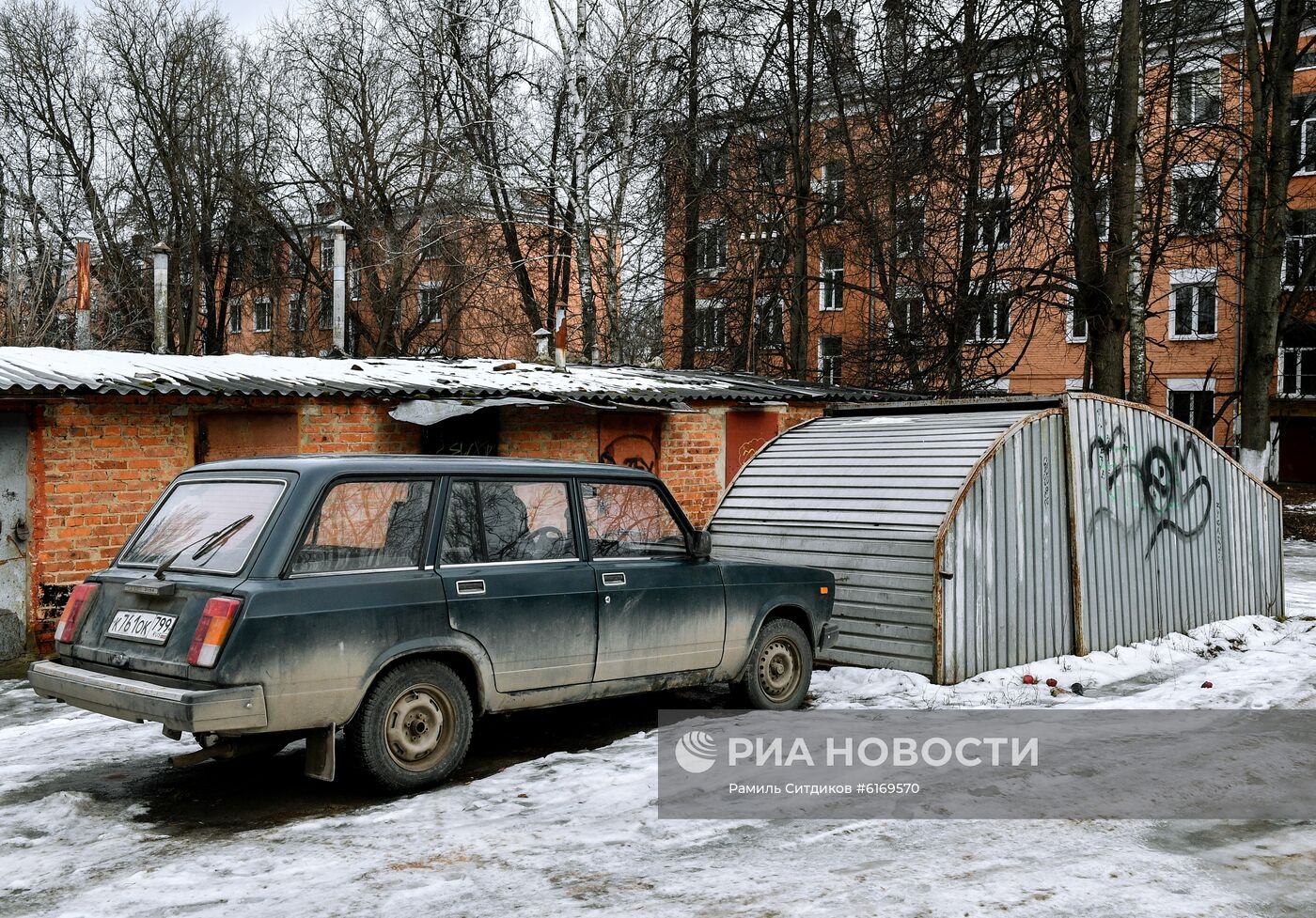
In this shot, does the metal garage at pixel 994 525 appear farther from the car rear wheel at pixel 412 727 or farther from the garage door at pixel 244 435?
the garage door at pixel 244 435

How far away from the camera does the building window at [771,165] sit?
76.8 ft

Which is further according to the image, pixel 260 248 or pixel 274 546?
pixel 260 248

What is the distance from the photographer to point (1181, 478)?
11.2 m

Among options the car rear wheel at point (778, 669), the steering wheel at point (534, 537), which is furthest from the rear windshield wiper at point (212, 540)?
the car rear wheel at point (778, 669)

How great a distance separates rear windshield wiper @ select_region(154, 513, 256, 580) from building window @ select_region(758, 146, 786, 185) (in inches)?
738

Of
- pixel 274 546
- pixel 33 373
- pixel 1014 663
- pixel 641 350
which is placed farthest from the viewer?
pixel 641 350

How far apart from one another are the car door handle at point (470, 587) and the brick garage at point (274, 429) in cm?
535

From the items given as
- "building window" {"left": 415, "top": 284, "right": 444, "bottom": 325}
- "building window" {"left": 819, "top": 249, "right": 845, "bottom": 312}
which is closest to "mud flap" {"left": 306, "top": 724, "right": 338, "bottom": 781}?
"building window" {"left": 415, "top": 284, "right": 444, "bottom": 325}

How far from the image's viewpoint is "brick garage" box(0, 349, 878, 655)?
10.1 m

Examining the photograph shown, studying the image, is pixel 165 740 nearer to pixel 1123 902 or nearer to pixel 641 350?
pixel 1123 902

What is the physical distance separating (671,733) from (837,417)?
5382 mm

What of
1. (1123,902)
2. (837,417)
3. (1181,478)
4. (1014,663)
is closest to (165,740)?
(1123,902)

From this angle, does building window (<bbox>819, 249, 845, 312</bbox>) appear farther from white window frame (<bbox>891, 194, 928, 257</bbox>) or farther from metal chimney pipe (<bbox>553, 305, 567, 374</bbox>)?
metal chimney pipe (<bbox>553, 305, 567, 374</bbox>)

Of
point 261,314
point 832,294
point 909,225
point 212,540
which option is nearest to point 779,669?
point 212,540
